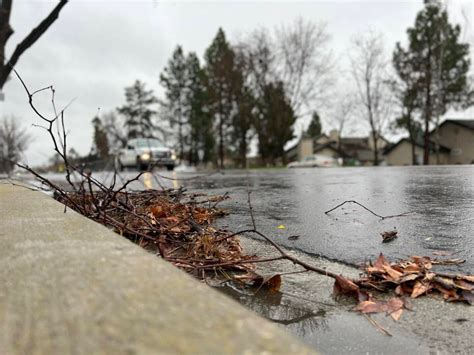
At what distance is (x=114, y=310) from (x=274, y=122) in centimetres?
3770

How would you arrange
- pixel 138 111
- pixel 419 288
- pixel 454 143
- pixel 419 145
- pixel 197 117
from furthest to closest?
pixel 138 111 → pixel 197 117 → pixel 419 145 → pixel 454 143 → pixel 419 288

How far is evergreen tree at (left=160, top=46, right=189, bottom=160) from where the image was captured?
168 ft

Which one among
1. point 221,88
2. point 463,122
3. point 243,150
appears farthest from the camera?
point 463,122

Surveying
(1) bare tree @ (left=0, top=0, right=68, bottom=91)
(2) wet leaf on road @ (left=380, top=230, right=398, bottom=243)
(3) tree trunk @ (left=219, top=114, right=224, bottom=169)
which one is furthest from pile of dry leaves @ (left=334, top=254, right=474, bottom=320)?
(3) tree trunk @ (left=219, top=114, right=224, bottom=169)

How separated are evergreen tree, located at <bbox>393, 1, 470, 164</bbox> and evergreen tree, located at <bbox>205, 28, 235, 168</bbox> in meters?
16.2

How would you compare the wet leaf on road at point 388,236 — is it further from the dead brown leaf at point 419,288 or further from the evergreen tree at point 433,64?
the evergreen tree at point 433,64

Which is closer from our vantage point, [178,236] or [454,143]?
[178,236]

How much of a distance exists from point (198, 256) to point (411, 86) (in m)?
40.2

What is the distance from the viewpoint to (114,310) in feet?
2.93

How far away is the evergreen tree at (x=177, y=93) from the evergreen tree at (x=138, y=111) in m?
6.76

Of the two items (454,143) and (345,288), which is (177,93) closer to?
(454,143)

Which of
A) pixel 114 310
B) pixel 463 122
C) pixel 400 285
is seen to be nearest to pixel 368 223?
pixel 400 285

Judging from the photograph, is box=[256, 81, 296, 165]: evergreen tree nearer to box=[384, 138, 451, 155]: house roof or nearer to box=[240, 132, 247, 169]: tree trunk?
box=[240, 132, 247, 169]: tree trunk

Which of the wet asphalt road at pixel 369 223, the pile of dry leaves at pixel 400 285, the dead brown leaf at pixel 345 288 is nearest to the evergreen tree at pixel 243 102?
the wet asphalt road at pixel 369 223
